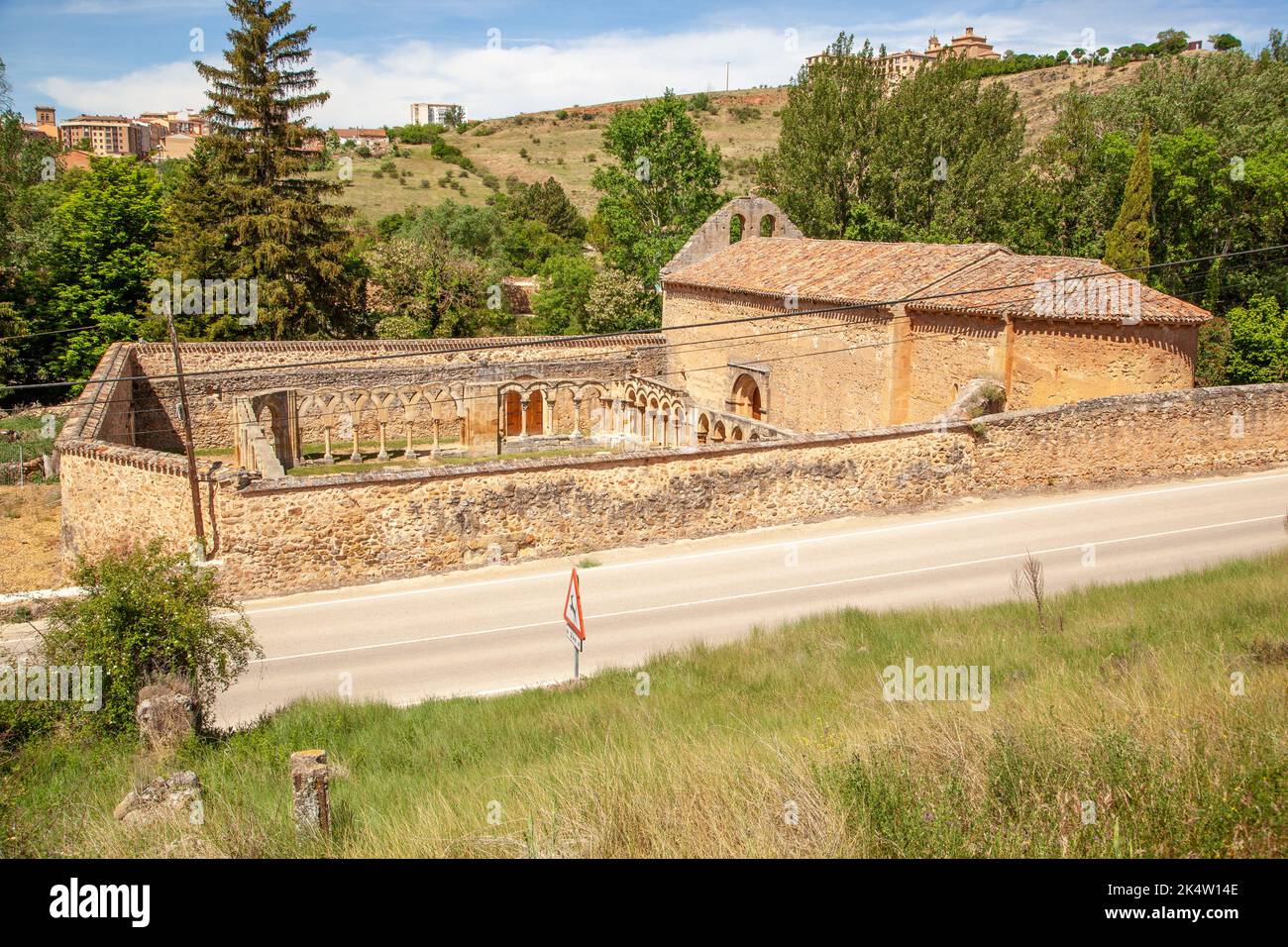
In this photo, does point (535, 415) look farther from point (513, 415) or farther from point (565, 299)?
point (565, 299)

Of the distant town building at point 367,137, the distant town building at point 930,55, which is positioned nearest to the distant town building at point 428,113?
the distant town building at point 367,137

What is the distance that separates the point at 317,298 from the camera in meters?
42.8

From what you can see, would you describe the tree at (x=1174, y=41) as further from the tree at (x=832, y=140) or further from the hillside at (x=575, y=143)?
the tree at (x=832, y=140)

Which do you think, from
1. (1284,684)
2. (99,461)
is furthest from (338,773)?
(99,461)

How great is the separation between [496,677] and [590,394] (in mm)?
25525

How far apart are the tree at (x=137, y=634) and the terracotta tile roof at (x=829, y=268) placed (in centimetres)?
2064

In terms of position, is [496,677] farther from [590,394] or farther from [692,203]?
[692,203]

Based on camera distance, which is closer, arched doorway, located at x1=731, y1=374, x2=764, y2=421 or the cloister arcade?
the cloister arcade

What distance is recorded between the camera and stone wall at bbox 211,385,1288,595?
18.7 metres

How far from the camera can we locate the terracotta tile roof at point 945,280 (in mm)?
24781

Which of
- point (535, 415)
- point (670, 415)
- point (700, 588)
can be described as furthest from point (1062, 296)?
point (535, 415)

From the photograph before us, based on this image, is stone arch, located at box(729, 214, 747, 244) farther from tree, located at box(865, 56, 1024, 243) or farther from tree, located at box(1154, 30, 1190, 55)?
tree, located at box(1154, 30, 1190, 55)

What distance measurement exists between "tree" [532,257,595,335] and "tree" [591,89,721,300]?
3.38 metres

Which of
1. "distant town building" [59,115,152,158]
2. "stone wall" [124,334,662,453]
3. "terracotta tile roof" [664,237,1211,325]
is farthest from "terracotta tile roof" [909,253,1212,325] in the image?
"distant town building" [59,115,152,158]
